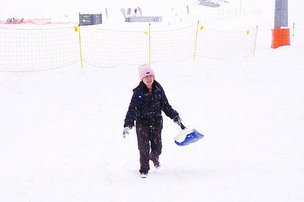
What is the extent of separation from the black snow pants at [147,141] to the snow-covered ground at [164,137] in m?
0.26

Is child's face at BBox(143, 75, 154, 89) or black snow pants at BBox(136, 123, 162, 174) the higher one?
child's face at BBox(143, 75, 154, 89)

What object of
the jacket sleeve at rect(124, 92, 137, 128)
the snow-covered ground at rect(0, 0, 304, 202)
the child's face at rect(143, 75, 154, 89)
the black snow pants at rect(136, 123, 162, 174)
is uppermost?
the child's face at rect(143, 75, 154, 89)

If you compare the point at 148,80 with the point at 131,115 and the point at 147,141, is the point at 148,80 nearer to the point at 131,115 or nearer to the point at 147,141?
the point at 131,115

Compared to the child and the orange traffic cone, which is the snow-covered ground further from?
the orange traffic cone

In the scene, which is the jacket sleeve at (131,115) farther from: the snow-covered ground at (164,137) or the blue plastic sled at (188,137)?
the snow-covered ground at (164,137)

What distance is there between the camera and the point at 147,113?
18.5 ft

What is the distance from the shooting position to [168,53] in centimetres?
1692

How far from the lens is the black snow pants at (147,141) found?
5699 millimetres

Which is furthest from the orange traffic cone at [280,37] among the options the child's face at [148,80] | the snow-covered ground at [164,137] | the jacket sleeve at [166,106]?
the child's face at [148,80]

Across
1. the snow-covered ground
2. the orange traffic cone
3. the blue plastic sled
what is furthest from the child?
the orange traffic cone

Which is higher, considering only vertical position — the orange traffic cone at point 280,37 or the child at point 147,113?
the orange traffic cone at point 280,37

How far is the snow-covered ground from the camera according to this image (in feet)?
17.6

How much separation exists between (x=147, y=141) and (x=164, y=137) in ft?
7.55

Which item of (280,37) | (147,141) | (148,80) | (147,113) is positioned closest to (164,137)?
(147,141)
